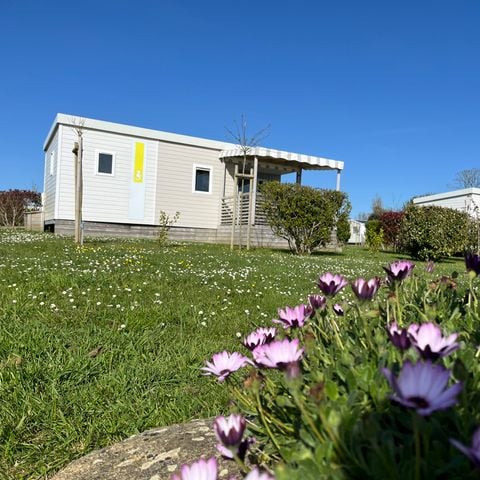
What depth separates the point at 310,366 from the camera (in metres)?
1.42

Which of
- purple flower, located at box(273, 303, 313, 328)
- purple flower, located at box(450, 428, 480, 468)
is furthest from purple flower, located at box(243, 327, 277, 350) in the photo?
purple flower, located at box(450, 428, 480, 468)

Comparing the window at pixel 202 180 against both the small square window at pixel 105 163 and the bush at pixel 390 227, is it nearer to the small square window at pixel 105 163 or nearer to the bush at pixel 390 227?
the small square window at pixel 105 163

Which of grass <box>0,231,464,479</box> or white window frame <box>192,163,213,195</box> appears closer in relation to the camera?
grass <box>0,231,464,479</box>

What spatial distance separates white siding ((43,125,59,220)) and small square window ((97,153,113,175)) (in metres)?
1.52

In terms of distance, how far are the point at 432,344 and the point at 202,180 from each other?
19805mm

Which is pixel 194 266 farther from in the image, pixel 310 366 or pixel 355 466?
pixel 355 466

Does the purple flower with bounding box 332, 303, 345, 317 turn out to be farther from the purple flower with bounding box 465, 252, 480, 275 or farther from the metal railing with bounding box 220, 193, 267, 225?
the metal railing with bounding box 220, 193, 267, 225

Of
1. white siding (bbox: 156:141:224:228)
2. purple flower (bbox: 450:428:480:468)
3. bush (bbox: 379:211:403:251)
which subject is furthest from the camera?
Result: bush (bbox: 379:211:403:251)

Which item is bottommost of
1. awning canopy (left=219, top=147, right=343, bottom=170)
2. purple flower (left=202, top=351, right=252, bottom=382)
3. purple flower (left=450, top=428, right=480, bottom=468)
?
purple flower (left=202, top=351, right=252, bottom=382)

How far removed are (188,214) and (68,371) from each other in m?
17.2

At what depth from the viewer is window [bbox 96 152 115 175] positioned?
18.0 metres

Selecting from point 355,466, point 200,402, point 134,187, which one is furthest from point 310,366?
point 134,187

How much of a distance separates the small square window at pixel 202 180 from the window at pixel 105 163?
12.1 feet

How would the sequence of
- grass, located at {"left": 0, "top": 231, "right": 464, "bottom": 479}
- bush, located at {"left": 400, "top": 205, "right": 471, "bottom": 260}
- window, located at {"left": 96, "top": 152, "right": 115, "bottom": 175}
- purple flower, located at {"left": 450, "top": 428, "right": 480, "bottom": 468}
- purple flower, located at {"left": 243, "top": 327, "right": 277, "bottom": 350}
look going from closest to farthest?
purple flower, located at {"left": 450, "top": 428, "right": 480, "bottom": 468}, purple flower, located at {"left": 243, "top": 327, "right": 277, "bottom": 350}, grass, located at {"left": 0, "top": 231, "right": 464, "bottom": 479}, bush, located at {"left": 400, "top": 205, "right": 471, "bottom": 260}, window, located at {"left": 96, "top": 152, "right": 115, "bottom": 175}
